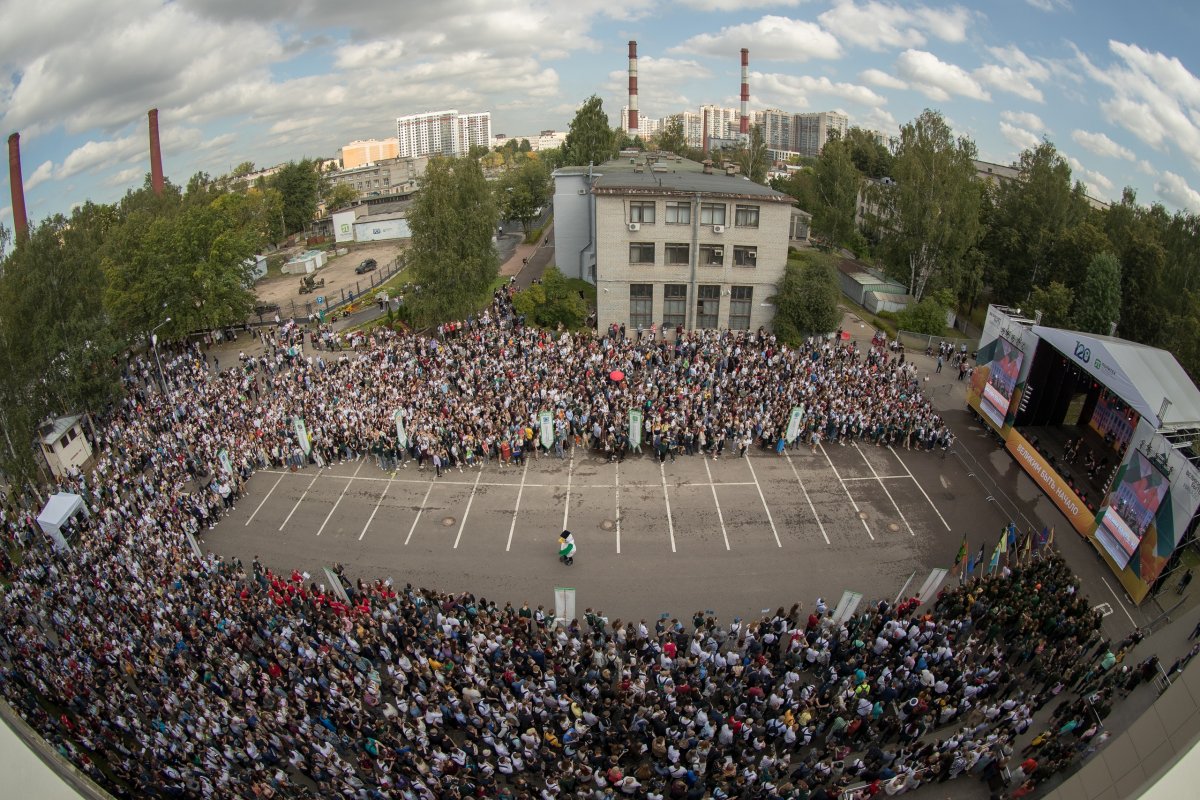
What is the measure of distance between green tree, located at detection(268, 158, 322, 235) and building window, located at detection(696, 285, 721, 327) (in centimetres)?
6484

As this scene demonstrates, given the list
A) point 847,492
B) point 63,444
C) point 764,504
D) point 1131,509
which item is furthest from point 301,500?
point 1131,509

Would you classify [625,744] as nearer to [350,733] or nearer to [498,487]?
[350,733]

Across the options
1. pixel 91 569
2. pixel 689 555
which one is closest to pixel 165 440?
pixel 91 569

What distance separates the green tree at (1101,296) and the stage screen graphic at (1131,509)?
67.2ft

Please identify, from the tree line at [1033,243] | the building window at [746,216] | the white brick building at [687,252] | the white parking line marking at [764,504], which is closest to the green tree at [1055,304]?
the tree line at [1033,243]

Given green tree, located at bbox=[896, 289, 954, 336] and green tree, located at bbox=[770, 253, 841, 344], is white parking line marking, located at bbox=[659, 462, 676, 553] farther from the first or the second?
green tree, located at bbox=[896, 289, 954, 336]

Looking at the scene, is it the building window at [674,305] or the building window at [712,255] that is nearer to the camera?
the building window at [712,255]

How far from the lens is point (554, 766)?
39.0 ft

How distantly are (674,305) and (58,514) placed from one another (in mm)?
26406

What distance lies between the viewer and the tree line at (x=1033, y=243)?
34.2 m

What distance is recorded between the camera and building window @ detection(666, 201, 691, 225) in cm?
3212

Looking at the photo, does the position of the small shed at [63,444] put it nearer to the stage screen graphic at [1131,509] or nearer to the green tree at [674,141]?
the stage screen graphic at [1131,509]

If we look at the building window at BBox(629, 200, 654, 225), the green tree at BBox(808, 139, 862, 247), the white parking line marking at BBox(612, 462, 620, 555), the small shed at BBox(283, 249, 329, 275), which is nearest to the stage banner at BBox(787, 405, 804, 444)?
the white parking line marking at BBox(612, 462, 620, 555)

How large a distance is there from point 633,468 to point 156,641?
14.4m
